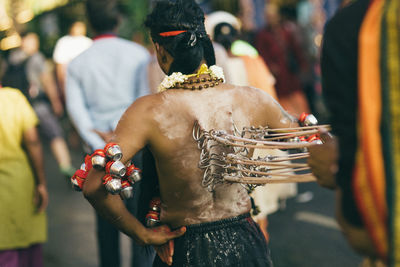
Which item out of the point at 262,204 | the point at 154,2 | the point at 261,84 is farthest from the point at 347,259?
the point at 154,2

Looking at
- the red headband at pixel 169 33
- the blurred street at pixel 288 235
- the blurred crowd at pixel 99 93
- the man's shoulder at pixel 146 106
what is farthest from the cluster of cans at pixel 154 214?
the blurred street at pixel 288 235

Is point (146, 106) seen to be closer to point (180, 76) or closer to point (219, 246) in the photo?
point (180, 76)

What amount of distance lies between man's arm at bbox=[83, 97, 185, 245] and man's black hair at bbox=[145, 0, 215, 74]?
0.74ft

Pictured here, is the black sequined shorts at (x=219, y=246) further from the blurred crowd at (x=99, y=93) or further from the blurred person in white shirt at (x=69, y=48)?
the blurred person in white shirt at (x=69, y=48)

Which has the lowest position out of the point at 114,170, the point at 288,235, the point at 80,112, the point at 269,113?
the point at 288,235

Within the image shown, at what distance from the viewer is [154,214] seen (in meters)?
2.21

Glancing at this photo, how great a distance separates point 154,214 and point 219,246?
295mm

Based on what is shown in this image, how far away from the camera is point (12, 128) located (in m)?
3.38

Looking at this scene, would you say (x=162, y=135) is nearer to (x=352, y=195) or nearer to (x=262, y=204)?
(x=352, y=195)

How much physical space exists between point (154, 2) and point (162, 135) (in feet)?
1.98

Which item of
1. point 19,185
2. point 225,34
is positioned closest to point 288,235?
point 225,34

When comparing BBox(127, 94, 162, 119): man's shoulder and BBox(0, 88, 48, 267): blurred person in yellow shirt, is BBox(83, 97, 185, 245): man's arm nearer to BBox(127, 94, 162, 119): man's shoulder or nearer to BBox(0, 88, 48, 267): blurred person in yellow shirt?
BBox(127, 94, 162, 119): man's shoulder

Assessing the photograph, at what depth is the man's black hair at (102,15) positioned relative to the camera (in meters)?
3.79

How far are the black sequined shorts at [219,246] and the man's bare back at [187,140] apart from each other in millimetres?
39
